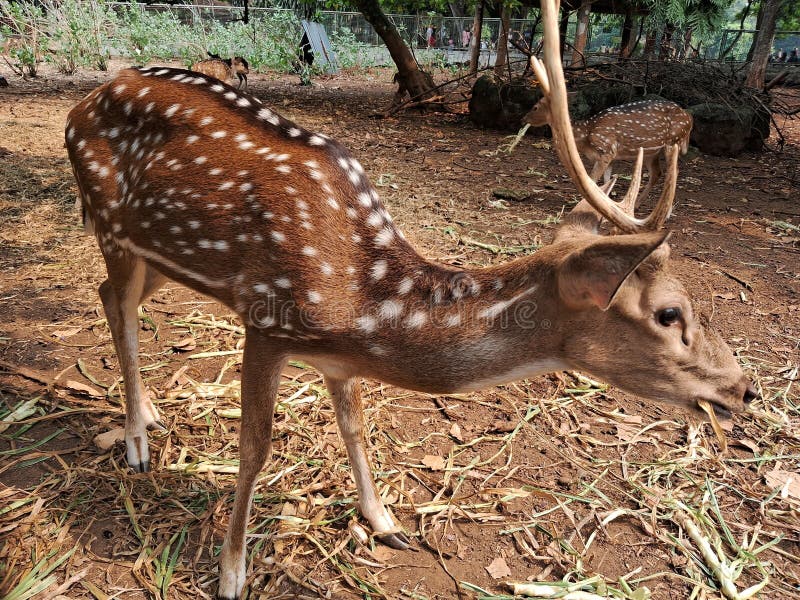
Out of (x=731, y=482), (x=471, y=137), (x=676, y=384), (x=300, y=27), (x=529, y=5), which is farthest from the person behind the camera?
(x=300, y=27)

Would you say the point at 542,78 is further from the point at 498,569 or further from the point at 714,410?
the point at 498,569

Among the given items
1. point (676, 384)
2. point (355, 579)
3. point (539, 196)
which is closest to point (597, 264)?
point (676, 384)

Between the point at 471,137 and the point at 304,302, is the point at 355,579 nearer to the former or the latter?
the point at 304,302

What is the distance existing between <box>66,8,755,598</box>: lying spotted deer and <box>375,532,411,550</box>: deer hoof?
1 cm

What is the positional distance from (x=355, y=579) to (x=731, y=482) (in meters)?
1.84

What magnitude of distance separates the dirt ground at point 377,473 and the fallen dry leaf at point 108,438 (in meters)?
0.02

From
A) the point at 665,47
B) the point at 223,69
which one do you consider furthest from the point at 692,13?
the point at 223,69

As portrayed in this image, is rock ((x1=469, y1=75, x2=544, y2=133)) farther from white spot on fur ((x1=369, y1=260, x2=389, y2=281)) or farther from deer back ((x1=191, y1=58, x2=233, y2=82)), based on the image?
white spot on fur ((x1=369, y1=260, x2=389, y2=281))

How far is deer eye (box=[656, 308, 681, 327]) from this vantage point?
1829 millimetres

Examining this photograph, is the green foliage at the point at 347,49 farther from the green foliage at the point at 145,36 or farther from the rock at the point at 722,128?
the rock at the point at 722,128

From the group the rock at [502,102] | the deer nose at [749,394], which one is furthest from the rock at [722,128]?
the deer nose at [749,394]

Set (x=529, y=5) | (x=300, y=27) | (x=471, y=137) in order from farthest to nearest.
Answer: (x=300, y=27) → (x=529, y=5) → (x=471, y=137)

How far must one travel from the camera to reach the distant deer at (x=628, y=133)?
24.6ft

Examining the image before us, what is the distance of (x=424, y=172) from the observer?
24.8 ft
